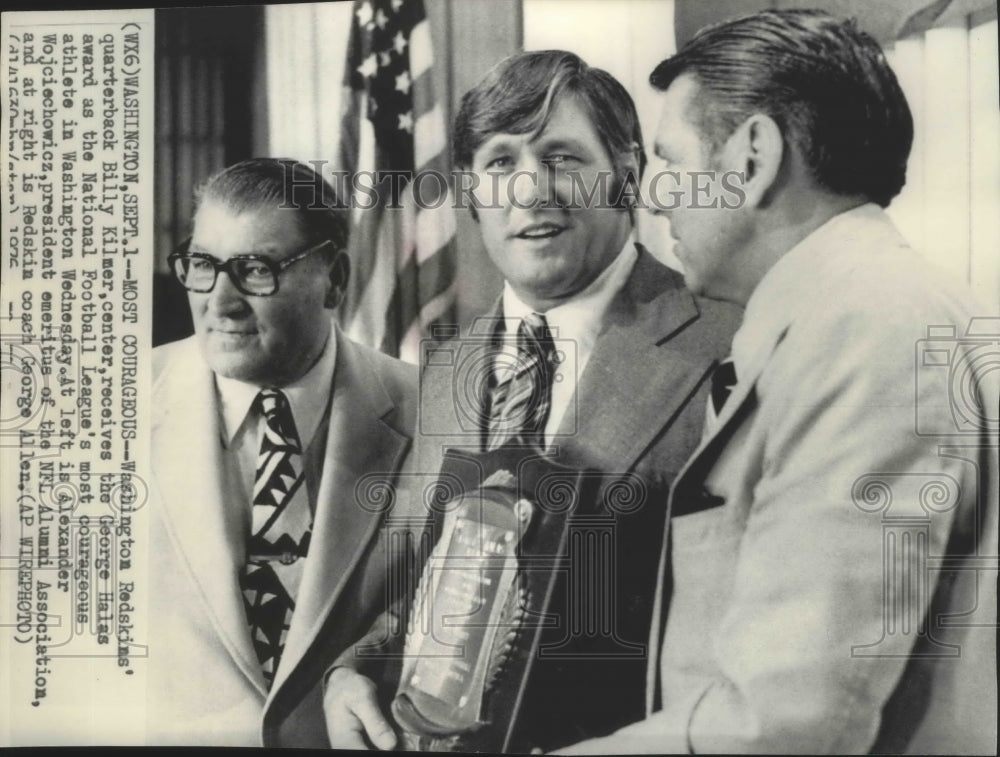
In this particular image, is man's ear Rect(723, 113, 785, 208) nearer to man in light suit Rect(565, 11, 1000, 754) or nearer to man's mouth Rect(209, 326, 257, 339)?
man in light suit Rect(565, 11, 1000, 754)

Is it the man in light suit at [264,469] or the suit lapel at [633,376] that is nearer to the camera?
the suit lapel at [633,376]

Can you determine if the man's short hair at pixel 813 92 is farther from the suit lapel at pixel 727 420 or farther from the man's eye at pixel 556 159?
the suit lapel at pixel 727 420

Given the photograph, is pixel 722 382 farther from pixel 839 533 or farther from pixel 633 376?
pixel 839 533

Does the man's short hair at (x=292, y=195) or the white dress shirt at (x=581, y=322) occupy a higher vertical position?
the man's short hair at (x=292, y=195)

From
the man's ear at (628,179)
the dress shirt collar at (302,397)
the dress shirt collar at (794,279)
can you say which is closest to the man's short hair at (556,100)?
the man's ear at (628,179)

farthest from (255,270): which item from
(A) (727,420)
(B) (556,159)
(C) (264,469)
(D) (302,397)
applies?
(A) (727,420)

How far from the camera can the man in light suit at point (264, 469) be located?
314 cm

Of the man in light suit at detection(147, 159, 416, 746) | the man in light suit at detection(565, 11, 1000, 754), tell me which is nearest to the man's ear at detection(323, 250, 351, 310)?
the man in light suit at detection(147, 159, 416, 746)

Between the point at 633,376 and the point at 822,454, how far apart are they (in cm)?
53

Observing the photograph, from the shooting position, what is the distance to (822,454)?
115 inches

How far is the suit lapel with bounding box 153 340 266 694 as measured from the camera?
125 inches

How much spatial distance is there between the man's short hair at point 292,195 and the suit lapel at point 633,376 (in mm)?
804

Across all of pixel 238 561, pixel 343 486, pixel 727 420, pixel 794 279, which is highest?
pixel 794 279

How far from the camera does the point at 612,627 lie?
303 cm
